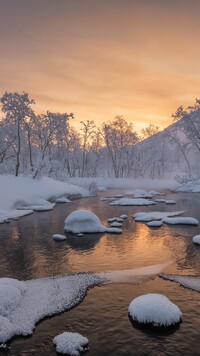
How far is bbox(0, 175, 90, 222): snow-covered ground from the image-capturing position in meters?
34.3

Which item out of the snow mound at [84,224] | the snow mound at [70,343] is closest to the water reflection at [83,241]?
the snow mound at [84,224]

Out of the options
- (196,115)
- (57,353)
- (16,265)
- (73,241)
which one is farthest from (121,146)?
→ (57,353)

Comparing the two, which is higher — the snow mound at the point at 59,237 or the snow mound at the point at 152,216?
the snow mound at the point at 152,216

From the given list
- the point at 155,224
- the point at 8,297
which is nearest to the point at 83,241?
the point at 155,224

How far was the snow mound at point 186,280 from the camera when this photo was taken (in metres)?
13.1

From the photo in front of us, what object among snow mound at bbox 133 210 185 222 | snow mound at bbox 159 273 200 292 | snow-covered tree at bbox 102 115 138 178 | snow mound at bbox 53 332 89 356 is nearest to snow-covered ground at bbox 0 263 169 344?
snow mound at bbox 159 273 200 292

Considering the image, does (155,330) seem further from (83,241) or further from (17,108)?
(17,108)

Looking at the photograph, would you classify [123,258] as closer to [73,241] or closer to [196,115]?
[73,241]

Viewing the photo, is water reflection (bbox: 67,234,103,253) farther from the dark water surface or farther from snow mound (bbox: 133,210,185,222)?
snow mound (bbox: 133,210,185,222)

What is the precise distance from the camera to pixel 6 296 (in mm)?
11406

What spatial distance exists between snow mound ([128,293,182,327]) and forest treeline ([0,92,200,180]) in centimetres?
3762

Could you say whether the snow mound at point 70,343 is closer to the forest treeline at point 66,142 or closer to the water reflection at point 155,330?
the water reflection at point 155,330

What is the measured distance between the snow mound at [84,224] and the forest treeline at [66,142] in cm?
2409

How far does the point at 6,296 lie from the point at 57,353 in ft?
11.5
